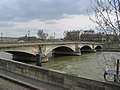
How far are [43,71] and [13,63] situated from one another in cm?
274

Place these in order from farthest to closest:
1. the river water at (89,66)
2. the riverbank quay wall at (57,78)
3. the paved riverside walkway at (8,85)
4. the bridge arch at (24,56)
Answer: the bridge arch at (24,56) → the paved riverside walkway at (8,85) → the river water at (89,66) → the riverbank quay wall at (57,78)

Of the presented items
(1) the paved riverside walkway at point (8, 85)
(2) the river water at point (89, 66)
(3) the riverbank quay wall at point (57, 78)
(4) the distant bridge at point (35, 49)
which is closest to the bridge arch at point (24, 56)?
(4) the distant bridge at point (35, 49)

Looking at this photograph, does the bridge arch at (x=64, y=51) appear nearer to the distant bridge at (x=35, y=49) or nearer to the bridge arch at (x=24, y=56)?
the distant bridge at (x=35, y=49)

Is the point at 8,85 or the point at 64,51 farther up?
the point at 8,85

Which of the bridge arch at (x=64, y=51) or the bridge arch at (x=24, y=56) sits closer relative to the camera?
the bridge arch at (x=24, y=56)

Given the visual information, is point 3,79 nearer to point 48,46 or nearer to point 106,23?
point 106,23

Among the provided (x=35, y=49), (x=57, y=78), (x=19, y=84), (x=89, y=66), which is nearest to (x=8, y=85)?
(x=19, y=84)

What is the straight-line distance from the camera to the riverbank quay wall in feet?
21.3

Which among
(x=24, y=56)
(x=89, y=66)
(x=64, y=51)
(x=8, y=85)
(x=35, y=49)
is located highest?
(x=8, y=85)

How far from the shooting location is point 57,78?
26.4 feet

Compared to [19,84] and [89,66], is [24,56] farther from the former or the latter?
[19,84]

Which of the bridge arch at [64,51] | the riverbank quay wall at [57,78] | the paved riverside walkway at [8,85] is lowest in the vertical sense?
the bridge arch at [64,51]

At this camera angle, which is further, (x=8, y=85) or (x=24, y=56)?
(x=24, y=56)

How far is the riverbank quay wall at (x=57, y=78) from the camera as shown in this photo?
650cm
